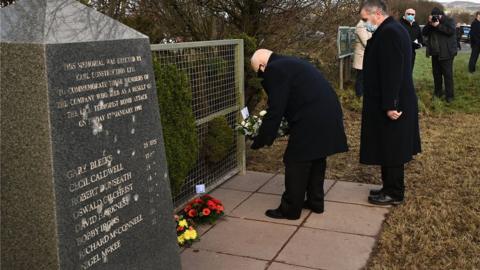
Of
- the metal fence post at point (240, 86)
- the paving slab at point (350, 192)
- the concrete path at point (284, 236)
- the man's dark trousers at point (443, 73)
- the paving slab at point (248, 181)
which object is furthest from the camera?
the man's dark trousers at point (443, 73)

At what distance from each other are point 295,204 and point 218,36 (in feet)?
11.3

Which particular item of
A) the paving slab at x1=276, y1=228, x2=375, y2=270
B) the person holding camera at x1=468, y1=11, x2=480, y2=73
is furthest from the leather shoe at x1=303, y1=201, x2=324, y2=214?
the person holding camera at x1=468, y1=11, x2=480, y2=73

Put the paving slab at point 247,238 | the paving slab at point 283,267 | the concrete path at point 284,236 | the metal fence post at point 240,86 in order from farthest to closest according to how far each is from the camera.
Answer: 1. the metal fence post at point 240,86
2. the paving slab at point 247,238
3. the concrete path at point 284,236
4. the paving slab at point 283,267

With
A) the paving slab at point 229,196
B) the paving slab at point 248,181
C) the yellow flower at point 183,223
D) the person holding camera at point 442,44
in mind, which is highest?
the person holding camera at point 442,44

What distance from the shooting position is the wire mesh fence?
5.19 meters

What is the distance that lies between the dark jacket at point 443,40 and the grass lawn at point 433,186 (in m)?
1.00

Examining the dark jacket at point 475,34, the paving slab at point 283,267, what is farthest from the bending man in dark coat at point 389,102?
the dark jacket at point 475,34

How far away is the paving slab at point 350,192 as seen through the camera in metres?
5.55

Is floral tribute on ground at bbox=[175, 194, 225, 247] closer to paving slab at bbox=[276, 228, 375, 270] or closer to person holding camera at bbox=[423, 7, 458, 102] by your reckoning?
paving slab at bbox=[276, 228, 375, 270]

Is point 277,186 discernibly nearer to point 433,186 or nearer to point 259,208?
point 259,208

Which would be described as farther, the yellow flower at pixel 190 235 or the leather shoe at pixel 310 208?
the leather shoe at pixel 310 208

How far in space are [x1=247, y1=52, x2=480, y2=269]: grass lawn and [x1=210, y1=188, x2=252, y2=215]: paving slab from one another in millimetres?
1034

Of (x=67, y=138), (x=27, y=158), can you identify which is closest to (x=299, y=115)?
(x=67, y=138)

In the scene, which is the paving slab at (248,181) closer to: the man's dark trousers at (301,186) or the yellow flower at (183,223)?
the man's dark trousers at (301,186)
